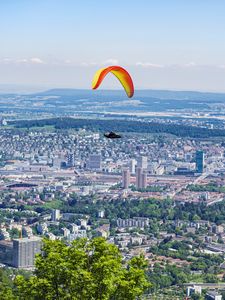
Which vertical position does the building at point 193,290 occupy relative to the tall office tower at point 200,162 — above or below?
above

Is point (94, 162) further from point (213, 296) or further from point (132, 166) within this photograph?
point (213, 296)

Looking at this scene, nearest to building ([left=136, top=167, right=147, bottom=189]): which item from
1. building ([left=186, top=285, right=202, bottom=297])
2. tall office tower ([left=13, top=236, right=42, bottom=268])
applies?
tall office tower ([left=13, top=236, right=42, bottom=268])

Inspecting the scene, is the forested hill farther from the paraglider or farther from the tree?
the tree

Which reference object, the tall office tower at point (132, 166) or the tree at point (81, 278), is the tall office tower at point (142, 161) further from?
the tree at point (81, 278)

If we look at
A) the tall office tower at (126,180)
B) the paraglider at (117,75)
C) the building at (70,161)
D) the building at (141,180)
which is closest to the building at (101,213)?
the tall office tower at (126,180)

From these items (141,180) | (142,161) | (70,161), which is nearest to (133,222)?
(141,180)

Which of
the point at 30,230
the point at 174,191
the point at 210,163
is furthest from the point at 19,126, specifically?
the point at 30,230
